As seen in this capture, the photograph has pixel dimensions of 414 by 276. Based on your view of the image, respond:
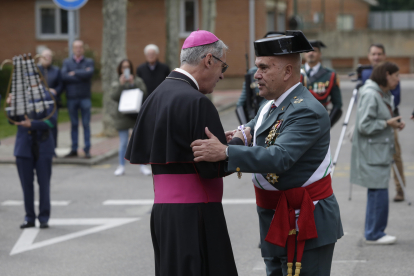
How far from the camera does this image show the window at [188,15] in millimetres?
28141

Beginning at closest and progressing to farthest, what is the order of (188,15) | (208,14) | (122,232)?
(122,232) < (208,14) < (188,15)

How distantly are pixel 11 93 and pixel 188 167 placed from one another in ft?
14.6

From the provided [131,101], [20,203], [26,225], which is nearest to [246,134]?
[26,225]

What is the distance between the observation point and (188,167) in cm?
326

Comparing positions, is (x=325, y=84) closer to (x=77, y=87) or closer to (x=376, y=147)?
(x=376, y=147)

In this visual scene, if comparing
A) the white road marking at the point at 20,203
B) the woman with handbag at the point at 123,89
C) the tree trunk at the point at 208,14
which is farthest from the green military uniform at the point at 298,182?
the tree trunk at the point at 208,14

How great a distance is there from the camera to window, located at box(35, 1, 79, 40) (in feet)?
93.0

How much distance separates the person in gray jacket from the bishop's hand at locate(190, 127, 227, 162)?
3.55 metres

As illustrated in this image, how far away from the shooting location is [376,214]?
20.2 ft

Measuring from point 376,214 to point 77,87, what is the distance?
7471 mm

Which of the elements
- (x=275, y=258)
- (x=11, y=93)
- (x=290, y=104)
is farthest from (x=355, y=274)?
(x=11, y=93)

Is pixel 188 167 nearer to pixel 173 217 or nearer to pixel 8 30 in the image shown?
pixel 173 217

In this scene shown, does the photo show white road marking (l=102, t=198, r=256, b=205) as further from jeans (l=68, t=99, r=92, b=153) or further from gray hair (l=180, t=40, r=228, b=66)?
gray hair (l=180, t=40, r=228, b=66)

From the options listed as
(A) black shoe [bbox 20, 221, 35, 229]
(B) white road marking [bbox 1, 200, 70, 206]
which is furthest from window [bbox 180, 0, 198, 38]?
(A) black shoe [bbox 20, 221, 35, 229]
